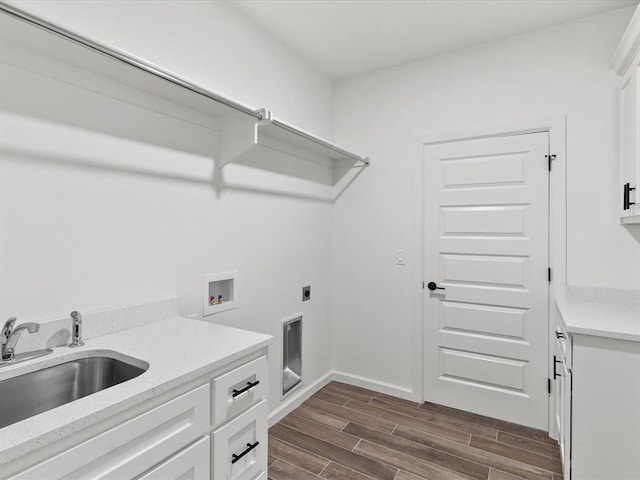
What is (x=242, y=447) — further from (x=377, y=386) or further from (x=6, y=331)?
(x=377, y=386)

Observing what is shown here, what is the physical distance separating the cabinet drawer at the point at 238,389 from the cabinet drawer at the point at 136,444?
0.14ft

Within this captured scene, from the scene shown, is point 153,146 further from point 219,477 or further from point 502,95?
point 502,95

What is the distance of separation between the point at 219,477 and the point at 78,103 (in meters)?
1.52

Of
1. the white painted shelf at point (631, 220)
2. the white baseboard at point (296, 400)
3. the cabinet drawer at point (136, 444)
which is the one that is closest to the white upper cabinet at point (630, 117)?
the white painted shelf at point (631, 220)

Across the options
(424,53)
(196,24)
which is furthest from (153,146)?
(424,53)

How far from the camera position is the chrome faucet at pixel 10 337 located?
114 centimetres

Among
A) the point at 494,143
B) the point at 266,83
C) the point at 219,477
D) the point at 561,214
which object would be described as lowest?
the point at 219,477

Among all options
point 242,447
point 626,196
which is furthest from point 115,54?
point 626,196

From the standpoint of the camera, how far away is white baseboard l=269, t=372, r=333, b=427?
8.14 feet

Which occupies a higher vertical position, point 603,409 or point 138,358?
point 138,358

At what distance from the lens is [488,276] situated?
2566mm

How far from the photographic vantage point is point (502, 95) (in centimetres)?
252

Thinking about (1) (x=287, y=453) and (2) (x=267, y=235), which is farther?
(2) (x=267, y=235)

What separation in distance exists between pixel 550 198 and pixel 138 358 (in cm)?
253
